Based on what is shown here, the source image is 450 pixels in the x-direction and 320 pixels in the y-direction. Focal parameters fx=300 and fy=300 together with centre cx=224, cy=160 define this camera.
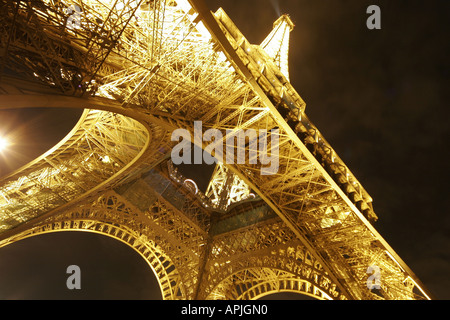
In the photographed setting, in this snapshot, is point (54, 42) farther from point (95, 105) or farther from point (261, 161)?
point (261, 161)

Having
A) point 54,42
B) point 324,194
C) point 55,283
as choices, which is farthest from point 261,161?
point 55,283

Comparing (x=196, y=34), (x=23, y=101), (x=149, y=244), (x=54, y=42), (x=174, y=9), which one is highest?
(x=174, y=9)

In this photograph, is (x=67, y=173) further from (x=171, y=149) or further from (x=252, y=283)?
(x=252, y=283)

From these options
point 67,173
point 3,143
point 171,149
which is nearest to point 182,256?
point 171,149

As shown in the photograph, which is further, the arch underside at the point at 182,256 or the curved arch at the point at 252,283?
the curved arch at the point at 252,283

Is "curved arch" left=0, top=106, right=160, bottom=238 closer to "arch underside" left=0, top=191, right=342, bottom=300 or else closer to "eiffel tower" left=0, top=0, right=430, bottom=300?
"eiffel tower" left=0, top=0, right=430, bottom=300

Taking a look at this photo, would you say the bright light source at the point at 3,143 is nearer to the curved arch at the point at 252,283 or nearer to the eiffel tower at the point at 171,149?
the eiffel tower at the point at 171,149

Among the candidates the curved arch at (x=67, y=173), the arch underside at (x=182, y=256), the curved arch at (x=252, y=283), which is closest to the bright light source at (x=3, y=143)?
the curved arch at (x=67, y=173)

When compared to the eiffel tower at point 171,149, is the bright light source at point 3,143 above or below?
above

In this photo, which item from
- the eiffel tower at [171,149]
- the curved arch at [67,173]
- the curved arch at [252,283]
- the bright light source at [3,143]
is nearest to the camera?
the eiffel tower at [171,149]

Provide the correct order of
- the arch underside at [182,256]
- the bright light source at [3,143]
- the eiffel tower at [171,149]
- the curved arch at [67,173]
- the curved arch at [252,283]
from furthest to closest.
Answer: the curved arch at [252,283] < the arch underside at [182,256] < the bright light source at [3,143] < the curved arch at [67,173] < the eiffel tower at [171,149]
